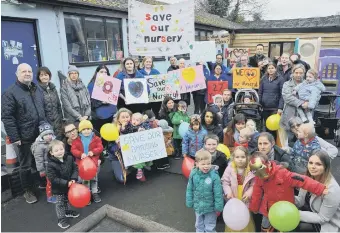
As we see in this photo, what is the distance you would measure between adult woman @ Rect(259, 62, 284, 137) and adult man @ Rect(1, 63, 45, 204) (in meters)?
4.09

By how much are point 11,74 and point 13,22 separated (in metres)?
1.26

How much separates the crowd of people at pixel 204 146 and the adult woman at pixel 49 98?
2 cm

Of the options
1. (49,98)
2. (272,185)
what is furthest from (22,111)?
(272,185)

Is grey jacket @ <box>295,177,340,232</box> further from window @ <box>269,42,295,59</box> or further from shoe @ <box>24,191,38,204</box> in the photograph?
window @ <box>269,42,295,59</box>

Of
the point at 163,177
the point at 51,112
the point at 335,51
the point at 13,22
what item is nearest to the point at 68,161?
the point at 51,112

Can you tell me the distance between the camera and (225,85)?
682 centimetres

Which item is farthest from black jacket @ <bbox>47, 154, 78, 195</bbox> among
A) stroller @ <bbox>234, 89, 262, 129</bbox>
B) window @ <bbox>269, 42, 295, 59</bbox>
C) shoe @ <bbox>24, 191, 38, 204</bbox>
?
window @ <bbox>269, 42, 295, 59</bbox>

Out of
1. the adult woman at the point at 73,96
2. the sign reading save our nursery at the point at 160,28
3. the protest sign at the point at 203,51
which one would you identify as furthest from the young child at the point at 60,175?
the protest sign at the point at 203,51

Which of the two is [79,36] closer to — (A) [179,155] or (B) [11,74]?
(B) [11,74]

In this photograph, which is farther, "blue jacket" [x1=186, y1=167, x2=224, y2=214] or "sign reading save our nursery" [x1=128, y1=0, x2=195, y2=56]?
"sign reading save our nursery" [x1=128, y1=0, x2=195, y2=56]

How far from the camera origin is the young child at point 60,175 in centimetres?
362

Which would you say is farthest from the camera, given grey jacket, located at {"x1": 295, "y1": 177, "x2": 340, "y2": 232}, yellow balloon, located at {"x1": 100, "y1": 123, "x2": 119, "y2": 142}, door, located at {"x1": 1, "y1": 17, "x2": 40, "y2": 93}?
door, located at {"x1": 1, "y1": 17, "x2": 40, "y2": 93}

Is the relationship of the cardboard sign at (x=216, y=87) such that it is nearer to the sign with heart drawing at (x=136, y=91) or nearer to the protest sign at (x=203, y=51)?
the protest sign at (x=203, y=51)

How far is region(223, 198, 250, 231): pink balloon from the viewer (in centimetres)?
288
